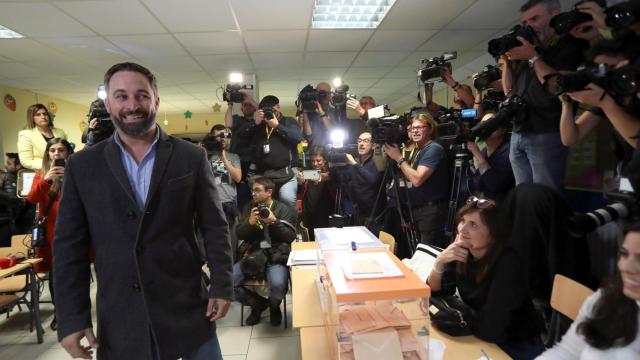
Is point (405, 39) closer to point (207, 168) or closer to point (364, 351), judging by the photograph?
point (207, 168)

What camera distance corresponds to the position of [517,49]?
5.47 ft

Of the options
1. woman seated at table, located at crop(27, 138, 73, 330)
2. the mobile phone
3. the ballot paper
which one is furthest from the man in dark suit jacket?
the mobile phone

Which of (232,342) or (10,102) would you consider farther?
(10,102)

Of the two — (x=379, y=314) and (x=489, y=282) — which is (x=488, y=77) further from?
(x=379, y=314)

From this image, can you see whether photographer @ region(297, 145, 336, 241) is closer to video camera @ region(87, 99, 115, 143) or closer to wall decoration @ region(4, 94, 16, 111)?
video camera @ region(87, 99, 115, 143)

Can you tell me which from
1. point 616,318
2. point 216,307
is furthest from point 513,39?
point 216,307

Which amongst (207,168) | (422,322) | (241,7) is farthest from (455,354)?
(241,7)

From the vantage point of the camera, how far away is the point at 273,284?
265cm

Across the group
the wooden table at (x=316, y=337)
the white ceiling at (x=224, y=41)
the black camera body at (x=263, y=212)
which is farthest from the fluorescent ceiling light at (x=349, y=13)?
the wooden table at (x=316, y=337)

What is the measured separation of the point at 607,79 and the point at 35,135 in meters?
4.14

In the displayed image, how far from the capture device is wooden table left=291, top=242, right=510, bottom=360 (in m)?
1.26

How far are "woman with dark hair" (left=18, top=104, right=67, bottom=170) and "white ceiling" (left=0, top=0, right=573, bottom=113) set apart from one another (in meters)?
0.87

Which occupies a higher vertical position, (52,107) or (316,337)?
(52,107)

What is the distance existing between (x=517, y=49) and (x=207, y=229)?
1699 mm
